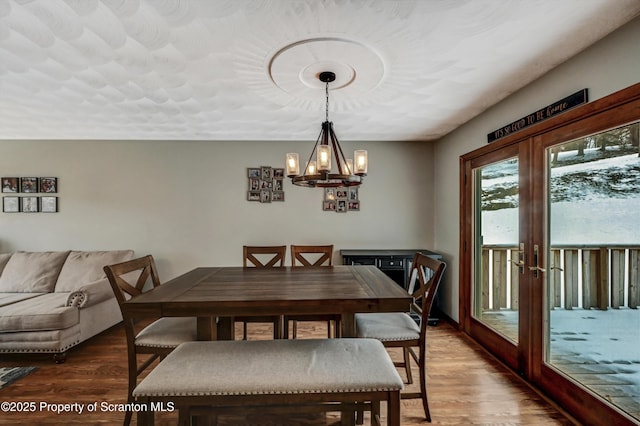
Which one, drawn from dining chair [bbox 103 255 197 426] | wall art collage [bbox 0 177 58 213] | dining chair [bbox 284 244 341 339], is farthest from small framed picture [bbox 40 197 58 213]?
dining chair [bbox 284 244 341 339]

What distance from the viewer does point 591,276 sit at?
1895 mm

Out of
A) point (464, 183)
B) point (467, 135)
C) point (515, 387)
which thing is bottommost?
point (515, 387)

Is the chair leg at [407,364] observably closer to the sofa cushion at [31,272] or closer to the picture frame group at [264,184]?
the picture frame group at [264,184]

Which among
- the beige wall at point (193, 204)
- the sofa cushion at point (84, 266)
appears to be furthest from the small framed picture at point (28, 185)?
the sofa cushion at point (84, 266)

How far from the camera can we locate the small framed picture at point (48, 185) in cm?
374

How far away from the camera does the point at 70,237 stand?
3.78 metres

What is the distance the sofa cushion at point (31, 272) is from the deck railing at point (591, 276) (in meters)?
4.97

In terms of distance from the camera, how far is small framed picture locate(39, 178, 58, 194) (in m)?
3.74

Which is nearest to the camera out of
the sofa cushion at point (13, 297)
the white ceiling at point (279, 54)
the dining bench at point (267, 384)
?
the dining bench at point (267, 384)

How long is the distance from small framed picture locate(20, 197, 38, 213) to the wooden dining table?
10.7 feet

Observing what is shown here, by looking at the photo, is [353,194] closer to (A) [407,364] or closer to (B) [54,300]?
(A) [407,364]

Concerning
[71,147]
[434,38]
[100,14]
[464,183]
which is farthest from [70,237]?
[464,183]

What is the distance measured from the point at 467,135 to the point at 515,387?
94.5 inches

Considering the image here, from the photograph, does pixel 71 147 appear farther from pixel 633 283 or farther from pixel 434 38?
pixel 633 283
